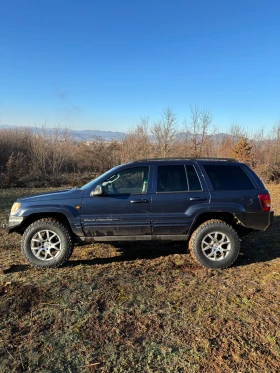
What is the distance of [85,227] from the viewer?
502 centimetres

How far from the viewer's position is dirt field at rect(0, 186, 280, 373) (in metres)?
2.77

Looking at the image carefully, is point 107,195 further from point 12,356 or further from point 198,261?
point 12,356

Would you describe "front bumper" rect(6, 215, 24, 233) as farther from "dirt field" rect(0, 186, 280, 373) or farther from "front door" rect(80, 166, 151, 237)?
"front door" rect(80, 166, 151, 237)

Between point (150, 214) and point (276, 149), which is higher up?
point (276, 149)

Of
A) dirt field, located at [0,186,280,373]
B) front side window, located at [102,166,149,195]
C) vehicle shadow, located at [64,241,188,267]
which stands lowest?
dirt field, located at [0,186,280,373]

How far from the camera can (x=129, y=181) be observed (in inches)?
212

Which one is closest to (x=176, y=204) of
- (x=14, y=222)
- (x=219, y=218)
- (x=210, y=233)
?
(x=210, y=233)

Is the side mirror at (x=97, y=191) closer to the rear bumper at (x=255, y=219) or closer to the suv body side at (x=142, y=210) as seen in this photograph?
the suv body side at (x=142, y=210)

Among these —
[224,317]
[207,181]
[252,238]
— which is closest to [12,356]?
[224,317]

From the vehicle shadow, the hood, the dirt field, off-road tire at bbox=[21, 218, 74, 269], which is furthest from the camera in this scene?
the vehicle shadow

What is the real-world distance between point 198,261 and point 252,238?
8.03ft

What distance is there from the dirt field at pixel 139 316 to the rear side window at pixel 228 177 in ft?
4.47

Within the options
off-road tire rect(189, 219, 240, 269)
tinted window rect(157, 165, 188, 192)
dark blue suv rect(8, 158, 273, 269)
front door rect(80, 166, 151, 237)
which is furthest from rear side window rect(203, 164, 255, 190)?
front door rect(80, 166, 151, 237)

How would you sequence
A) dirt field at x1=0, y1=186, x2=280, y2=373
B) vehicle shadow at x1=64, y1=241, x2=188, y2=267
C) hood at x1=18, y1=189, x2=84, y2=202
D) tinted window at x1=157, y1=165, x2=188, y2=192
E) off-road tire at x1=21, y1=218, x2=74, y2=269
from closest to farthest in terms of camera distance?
dirt field at x1=0, y1=186, x2=280, y2=373 < off-road tire at x1=21, y1=218, x2=74, y2=269 < hood at x1=18, y1=189, x2=84, y2=202 < tinted window at x1=157, y1=165, x2=188, y2=192 < vehicle shadow at x1=64, y1=241, x2=188, y2=267
